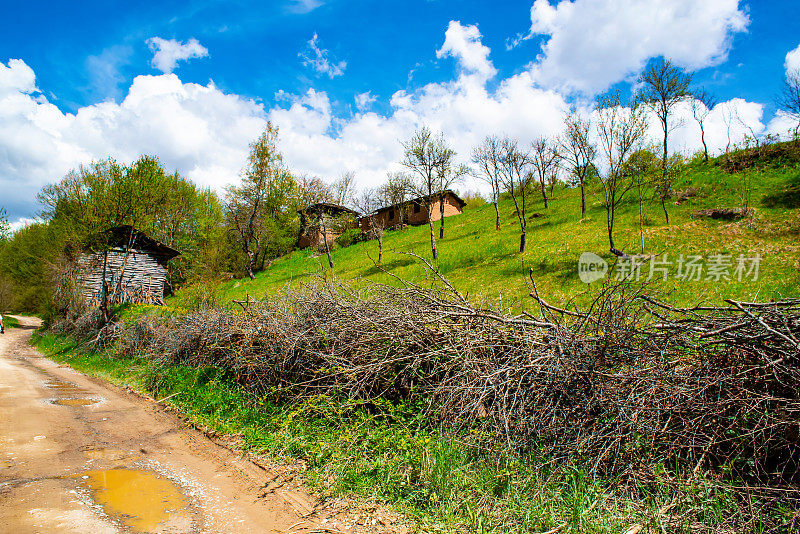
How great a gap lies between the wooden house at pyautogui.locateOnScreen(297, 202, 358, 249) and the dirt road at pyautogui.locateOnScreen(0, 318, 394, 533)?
2376cm

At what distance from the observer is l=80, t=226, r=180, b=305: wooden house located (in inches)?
724

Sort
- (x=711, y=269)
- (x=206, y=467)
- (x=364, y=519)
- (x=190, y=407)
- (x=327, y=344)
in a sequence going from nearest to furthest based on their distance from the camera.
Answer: (x=364, y=519) < (x=206, y=467) < (x=327, y=344) < (x=190, y=407) < (x=711, y=269)

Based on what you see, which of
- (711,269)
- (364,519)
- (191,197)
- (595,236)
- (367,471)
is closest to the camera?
(364,519)

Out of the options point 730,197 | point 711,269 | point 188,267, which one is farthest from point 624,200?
point 188,267

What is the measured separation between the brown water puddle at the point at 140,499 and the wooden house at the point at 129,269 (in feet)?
51.4

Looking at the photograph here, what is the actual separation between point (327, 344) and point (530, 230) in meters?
21.5

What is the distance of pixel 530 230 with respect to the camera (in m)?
24.7

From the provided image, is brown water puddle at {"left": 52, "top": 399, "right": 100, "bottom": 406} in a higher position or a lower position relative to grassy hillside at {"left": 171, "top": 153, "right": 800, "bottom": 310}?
lower

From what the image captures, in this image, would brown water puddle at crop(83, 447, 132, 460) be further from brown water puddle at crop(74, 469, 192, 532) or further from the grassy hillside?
the grassy hillside

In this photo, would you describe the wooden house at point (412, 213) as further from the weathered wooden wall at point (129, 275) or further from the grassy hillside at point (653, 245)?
the weathered wooden wall at point (129, 275)

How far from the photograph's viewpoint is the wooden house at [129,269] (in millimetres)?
18391

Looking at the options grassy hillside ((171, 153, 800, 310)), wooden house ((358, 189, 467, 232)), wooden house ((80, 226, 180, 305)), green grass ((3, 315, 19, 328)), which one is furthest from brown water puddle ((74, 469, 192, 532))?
wooden house ((358, 189, 467, 232))

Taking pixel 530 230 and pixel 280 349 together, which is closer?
pixel 280 349

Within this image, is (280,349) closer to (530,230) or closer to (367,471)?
→ (367,471)
